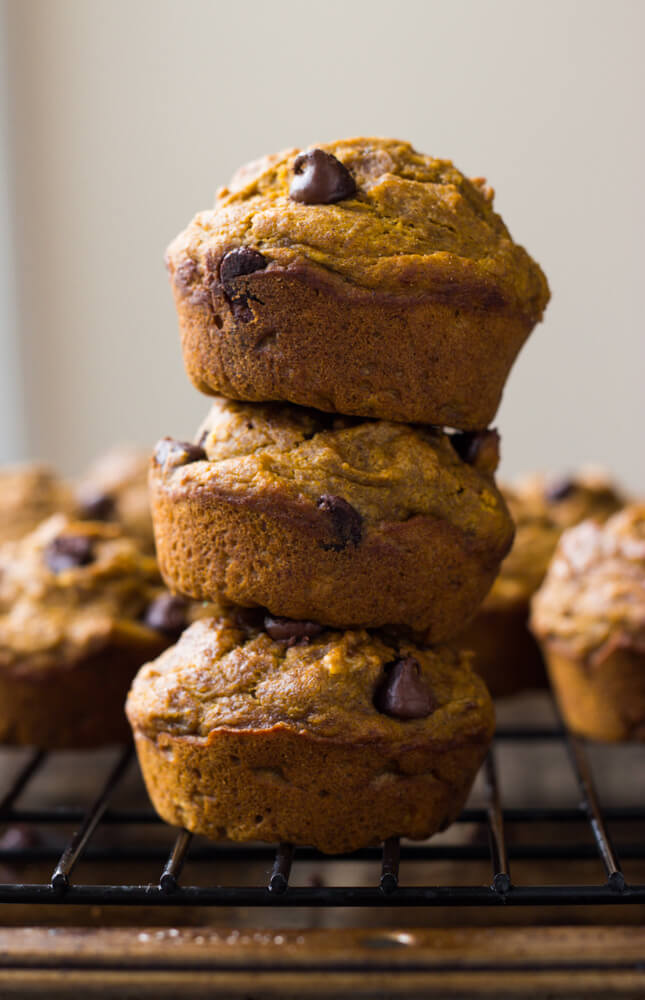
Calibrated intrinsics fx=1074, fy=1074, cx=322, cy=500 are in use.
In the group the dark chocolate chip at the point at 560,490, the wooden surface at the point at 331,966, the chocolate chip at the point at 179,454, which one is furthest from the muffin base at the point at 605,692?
the chocolate chip at the point at 179,454

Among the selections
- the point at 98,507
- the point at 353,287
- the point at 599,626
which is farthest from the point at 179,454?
the point at 98,507

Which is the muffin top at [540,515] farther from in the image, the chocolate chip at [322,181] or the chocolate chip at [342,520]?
the chocolate chip at [322,181]

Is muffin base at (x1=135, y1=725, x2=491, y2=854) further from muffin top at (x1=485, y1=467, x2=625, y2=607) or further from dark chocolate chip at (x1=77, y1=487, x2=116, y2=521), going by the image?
dark chocolate chip at (x1=77, y1=487, x2=116, y2=521)

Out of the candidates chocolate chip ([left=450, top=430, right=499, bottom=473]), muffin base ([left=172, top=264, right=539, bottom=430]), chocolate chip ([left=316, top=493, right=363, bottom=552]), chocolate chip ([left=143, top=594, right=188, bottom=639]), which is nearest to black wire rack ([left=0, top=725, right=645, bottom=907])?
chocolate chip ([left=143, top=594, right=188, bottom=639])

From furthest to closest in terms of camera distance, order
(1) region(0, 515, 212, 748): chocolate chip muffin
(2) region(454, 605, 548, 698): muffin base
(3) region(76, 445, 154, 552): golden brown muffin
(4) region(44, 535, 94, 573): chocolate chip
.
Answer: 1. (3) region(76, 445, 154, 552): golden brown muffin
2. (2) region(454, 605, 548, 698): muffin base
3. (4) region(44, 535, 94, 573): chocolate chip
4. (1) region(0, 515, 212, 748): chocolate chip muffin

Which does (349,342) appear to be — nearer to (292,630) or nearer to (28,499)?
(292,630)

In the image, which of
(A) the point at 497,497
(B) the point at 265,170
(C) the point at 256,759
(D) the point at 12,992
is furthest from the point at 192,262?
(D) the point at 12,992
